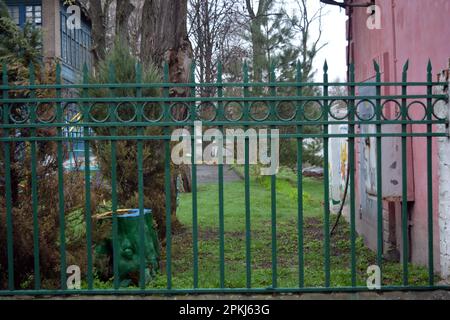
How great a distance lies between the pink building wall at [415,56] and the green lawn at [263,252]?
0.45 m

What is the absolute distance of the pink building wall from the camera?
18.1 ft

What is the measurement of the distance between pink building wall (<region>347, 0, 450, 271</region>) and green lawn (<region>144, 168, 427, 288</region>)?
448mm

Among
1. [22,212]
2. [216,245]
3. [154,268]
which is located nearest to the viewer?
[22,212]

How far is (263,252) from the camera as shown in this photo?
7.90m

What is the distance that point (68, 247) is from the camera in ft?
17.6

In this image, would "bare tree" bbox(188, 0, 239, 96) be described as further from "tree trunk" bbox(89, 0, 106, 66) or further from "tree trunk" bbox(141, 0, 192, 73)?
"tree trunk" bbox(141, 0, 192, 73)

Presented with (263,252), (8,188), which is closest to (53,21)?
(263,252)

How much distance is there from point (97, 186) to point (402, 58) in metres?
3.81

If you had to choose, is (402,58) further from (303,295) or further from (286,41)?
(286,41)

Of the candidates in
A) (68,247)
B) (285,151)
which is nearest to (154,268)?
(68,247)

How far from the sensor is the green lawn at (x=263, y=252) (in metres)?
5.93

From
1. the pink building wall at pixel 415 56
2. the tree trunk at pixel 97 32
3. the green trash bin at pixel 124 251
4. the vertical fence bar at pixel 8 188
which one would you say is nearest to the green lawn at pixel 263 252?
the green trash bin at pixel 124 251

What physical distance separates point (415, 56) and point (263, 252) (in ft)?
10.6

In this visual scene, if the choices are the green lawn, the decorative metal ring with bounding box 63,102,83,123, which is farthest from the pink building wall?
the decorative metal ring with bounding box 63,102,83,123
